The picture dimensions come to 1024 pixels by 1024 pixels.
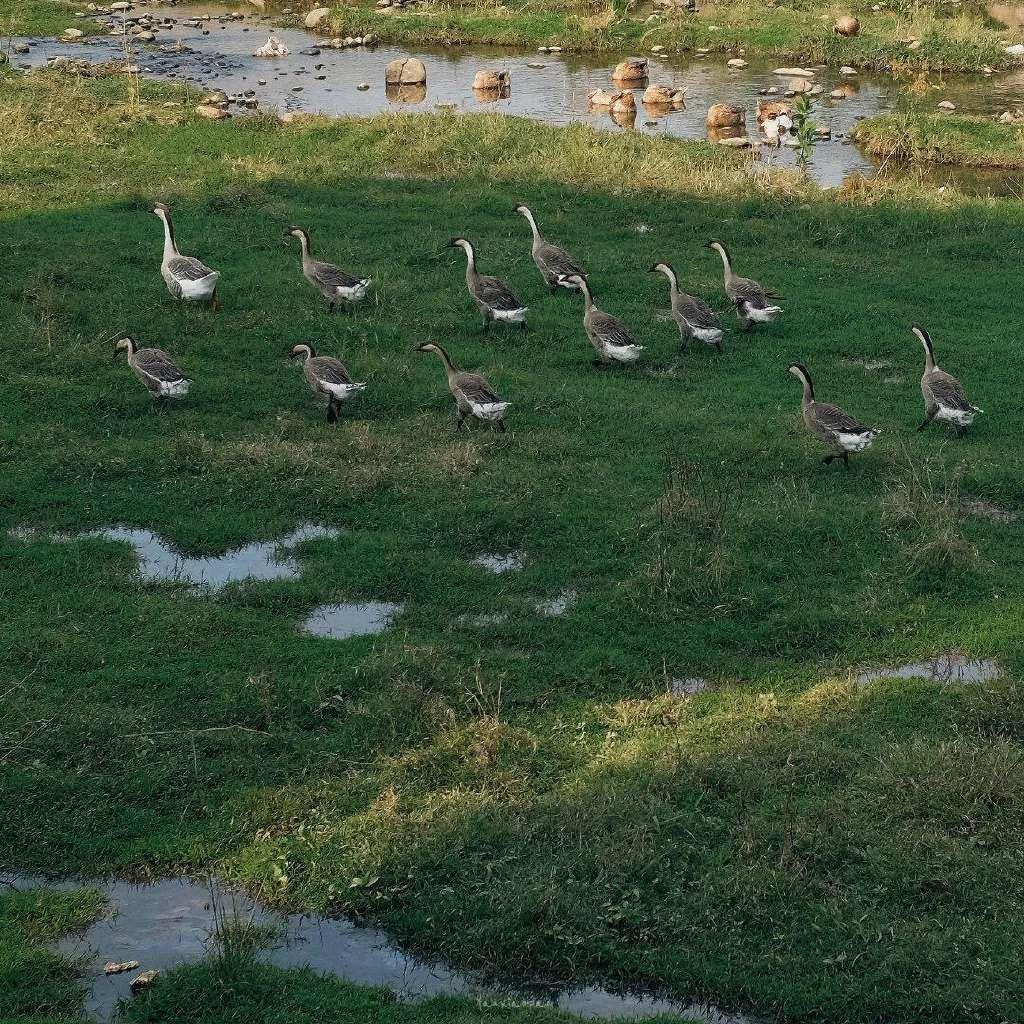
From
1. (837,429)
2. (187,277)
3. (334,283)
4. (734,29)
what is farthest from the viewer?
(734,29)

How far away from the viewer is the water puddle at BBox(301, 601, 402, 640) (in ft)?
41.5

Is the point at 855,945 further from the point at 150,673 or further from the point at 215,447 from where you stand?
the point at 215,447

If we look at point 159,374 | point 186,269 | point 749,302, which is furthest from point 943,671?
point 186,269

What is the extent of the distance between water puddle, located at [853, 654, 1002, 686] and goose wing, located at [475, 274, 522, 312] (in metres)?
8.44

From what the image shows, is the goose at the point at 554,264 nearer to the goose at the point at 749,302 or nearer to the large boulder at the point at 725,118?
the goose at the point at 749,302

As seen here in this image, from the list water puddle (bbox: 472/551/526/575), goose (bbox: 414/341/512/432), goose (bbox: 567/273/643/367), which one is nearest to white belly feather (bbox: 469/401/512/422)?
goose (bbox: 414/341/512/432)

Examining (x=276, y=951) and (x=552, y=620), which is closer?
(x=276, y=951)

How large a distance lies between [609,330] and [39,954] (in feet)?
35.9

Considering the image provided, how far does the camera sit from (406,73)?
1462 inches

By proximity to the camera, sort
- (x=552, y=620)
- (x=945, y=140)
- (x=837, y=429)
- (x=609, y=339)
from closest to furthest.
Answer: (x=552, y=620)
(x=837, y=429)
(x=609, y=339)
(x=945, y=140)

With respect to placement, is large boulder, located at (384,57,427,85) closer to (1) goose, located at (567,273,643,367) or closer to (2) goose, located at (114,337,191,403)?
(1) goose, located at (567,273,643,367)

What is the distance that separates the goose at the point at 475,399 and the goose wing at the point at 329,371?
3.73 feet

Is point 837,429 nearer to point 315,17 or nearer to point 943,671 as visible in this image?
point 943,671

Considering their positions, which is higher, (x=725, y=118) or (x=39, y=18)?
(x=39, y=18)
